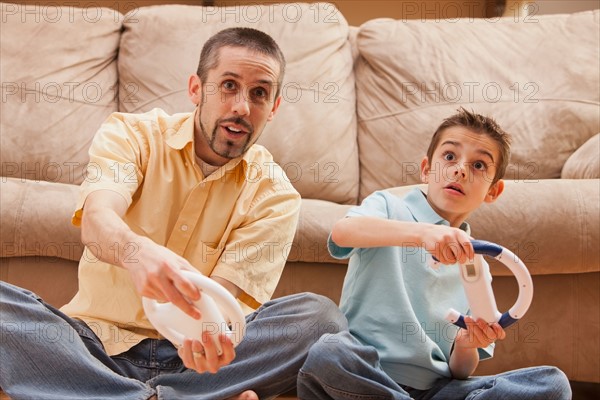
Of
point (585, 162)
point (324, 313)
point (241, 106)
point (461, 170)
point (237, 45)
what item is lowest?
point (324, 313)

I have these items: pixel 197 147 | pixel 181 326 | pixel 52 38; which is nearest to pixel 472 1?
pixel 52 38

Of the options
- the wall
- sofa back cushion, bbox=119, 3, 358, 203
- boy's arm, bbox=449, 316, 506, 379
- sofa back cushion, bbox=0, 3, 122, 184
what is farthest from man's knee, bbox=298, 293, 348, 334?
the wall

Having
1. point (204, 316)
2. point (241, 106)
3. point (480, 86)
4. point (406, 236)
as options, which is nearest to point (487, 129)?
point (406, 236)

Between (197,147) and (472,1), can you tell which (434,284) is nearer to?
(197,147)

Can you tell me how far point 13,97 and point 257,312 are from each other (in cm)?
134

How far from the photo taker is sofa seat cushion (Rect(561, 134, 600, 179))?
216 cm

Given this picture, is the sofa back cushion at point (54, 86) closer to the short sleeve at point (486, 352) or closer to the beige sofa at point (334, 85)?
the beige sofa at point (334, 85)

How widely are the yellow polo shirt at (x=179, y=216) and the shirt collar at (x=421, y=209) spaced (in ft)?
0.74

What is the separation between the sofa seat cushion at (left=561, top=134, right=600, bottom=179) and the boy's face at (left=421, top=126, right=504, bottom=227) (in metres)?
0.66

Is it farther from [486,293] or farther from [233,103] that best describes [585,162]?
[233,103]

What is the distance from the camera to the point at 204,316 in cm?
120

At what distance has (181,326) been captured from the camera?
125cm

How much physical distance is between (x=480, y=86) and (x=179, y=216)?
4.40 ft

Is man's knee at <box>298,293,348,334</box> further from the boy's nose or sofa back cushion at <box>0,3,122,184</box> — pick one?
sofa back cushion at <box>0,3,122,184</box>
